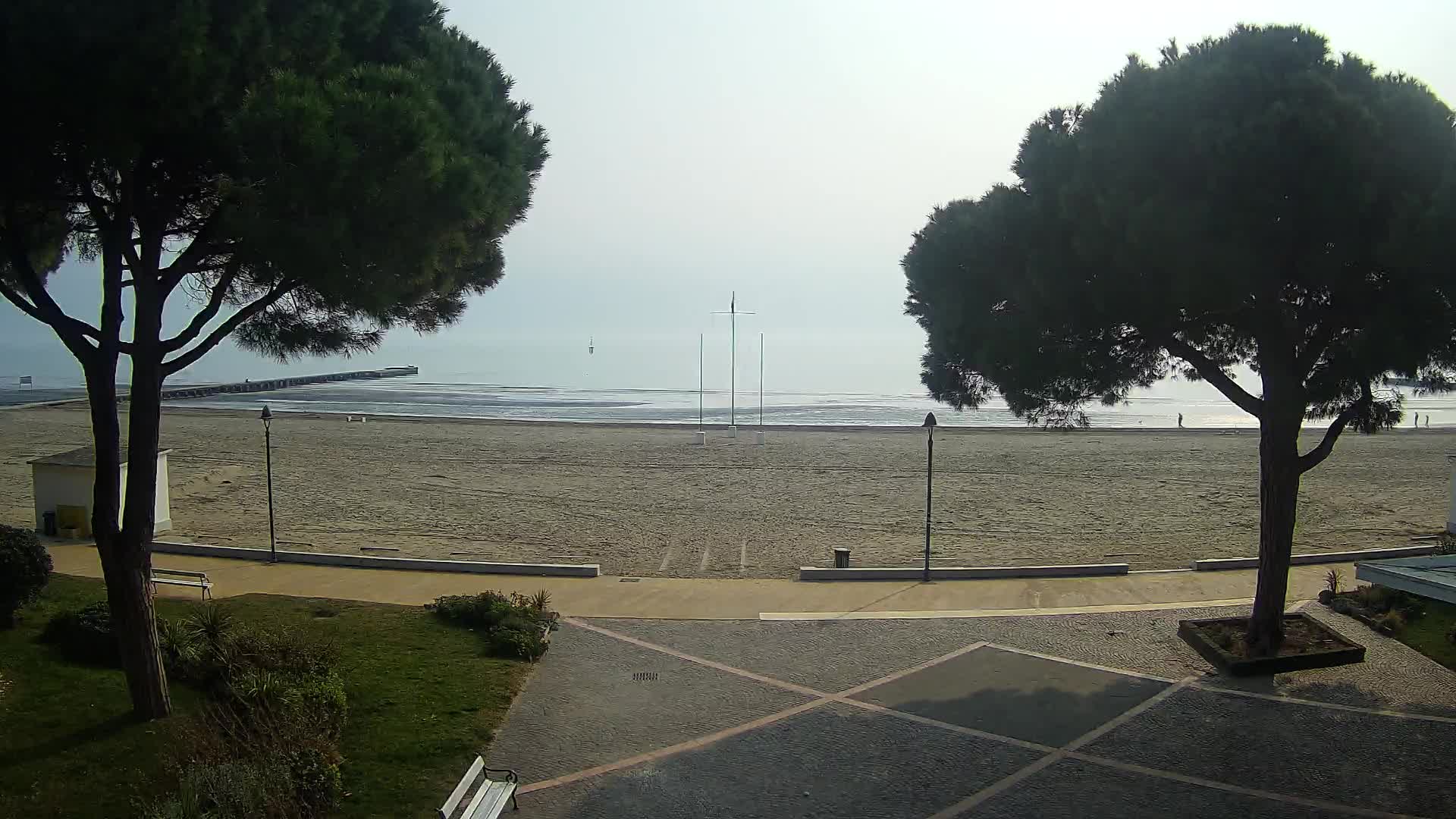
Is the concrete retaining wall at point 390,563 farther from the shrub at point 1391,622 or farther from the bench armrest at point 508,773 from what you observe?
the shrub at point 1391,622

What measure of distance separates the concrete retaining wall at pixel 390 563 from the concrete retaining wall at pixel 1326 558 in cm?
1160

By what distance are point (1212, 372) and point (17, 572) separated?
48.0 feet

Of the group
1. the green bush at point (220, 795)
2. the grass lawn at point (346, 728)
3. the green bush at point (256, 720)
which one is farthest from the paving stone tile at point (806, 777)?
the green bush at point (220, 795)

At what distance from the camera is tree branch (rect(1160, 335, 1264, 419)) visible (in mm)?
11586

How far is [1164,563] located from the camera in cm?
1892

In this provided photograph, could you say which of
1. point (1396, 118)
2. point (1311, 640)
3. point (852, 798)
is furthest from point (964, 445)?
point (852, 798)

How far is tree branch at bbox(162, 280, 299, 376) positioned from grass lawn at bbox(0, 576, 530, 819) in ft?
10.6

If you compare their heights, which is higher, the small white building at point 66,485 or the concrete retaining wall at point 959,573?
the small white building at point 66,485

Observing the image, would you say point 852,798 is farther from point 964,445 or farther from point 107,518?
point 964,445

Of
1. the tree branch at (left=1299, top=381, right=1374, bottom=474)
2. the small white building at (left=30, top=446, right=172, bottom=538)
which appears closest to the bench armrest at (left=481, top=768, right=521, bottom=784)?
the tree branch at (left=1299, top=381, right=1374, bottom=474)

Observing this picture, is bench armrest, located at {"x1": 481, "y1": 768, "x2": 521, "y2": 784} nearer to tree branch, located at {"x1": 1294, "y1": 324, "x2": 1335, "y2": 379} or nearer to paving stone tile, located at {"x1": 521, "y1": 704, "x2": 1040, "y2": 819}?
paving stone tile, located at {"x1": 521, "y1": 704, "x2": 1040, "y2": 819}

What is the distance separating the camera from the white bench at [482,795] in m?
7.00

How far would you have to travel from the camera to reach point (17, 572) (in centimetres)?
1028

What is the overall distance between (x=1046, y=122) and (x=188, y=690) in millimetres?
12046
